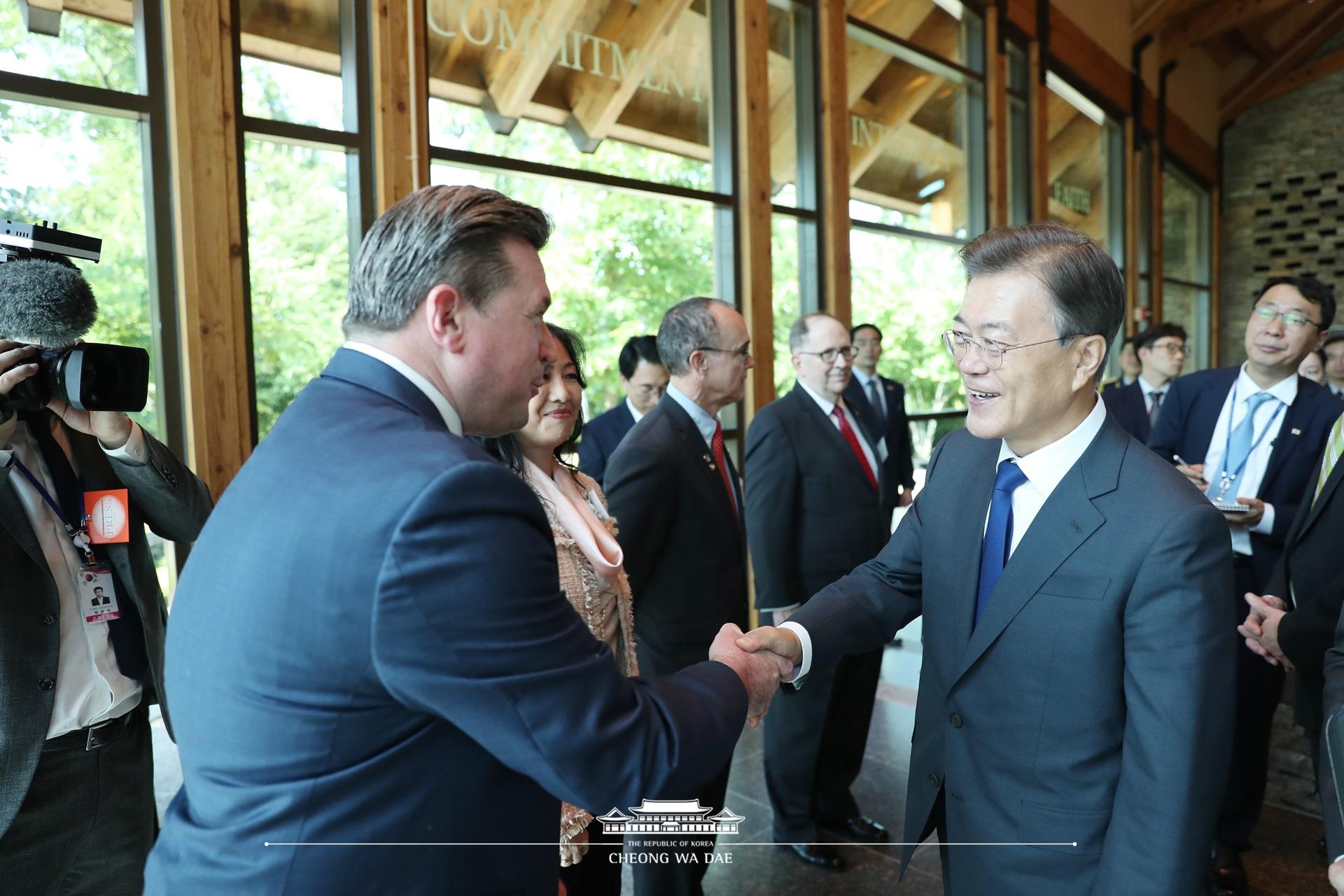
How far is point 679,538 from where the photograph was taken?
2523 millimetres

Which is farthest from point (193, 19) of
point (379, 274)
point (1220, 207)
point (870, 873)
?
point (1220, 207)

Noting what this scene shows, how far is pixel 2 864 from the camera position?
161 centimetres

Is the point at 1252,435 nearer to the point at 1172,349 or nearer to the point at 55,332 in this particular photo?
the point at 1172,349

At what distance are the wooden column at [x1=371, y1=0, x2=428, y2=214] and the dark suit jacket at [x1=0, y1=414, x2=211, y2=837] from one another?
206 cm

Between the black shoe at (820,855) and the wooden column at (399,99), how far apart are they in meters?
2.86

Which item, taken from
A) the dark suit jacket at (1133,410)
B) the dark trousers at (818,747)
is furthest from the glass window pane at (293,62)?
the dark suit jacket at (1133,410)

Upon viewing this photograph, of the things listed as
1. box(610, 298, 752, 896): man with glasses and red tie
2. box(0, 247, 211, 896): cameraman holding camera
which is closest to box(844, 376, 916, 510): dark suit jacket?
box(610, 298, 752, 896): man with glasses and red tie

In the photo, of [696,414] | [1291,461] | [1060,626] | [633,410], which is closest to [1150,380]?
[1291,461]

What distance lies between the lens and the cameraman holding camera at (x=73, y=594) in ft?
5.19

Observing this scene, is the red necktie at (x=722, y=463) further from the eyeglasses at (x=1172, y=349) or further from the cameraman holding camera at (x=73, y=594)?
the eyeglasses at (x=1172, y=349)

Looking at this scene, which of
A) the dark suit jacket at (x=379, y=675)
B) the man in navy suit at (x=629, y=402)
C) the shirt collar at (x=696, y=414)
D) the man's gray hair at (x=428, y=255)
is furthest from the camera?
the man in navy suit at (x=629, y=402)

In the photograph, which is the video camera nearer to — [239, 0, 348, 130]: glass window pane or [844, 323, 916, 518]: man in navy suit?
[239, 0, 348, 130]: glass window pane

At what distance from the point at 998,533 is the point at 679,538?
113 centimetres

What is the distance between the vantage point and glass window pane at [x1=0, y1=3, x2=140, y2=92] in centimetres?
289
